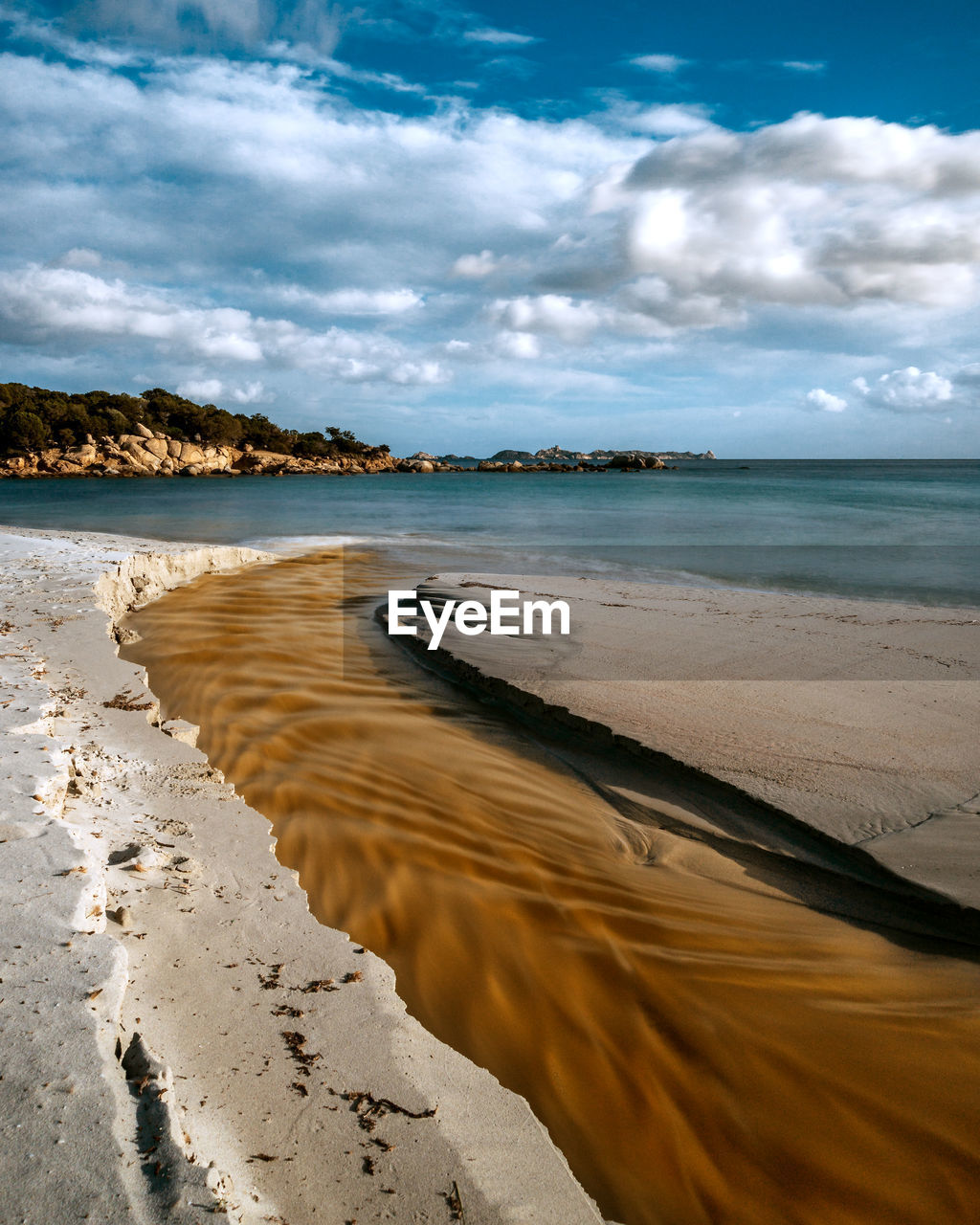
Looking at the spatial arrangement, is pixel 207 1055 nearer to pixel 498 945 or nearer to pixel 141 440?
pixel 498 945

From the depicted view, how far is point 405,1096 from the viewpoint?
1.45m

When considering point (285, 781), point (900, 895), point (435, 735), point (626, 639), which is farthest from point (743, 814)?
point (626, 639)

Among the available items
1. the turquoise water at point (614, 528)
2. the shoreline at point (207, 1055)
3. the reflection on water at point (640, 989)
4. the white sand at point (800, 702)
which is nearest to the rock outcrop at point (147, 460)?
the turquoise water at point (614, 528)

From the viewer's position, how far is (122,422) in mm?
48125

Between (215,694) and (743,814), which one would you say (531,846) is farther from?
(215,694)

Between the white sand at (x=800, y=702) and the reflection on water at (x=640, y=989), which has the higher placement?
the white sand at (x=800, y=702)

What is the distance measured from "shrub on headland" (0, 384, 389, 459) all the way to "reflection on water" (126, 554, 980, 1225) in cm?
5161

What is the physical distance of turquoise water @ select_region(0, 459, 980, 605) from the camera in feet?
37.7

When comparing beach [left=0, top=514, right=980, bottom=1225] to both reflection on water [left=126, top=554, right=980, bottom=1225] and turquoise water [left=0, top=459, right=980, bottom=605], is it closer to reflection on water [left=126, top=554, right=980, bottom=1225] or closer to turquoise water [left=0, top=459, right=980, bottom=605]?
reflection on water [left=126, top=554, right=980, bottom=1225]

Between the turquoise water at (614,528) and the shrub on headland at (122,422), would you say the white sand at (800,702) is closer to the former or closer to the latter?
the turquoise water at (614,528)

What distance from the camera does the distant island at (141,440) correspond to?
4400 cm

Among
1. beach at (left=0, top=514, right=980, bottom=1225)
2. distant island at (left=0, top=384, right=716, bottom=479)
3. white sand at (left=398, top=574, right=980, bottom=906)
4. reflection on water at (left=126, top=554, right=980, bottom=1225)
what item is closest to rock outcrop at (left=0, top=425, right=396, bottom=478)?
distant island at (left=0, top=384, right=716, bottom=479)

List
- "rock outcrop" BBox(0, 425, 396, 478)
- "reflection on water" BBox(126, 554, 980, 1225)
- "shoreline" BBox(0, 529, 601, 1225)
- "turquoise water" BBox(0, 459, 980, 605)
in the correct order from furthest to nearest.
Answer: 1. "rock outcrop" BBox(0, 425, 396, 478)
2. "turquoise water" BBox(0, 459, 980, 605)
3. "reflection on water" BBox(126, 554, 980, 1225)
4. "shoreline" BBox(0, 529, 601, 1225)

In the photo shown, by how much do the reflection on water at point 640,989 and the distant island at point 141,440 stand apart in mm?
49218
